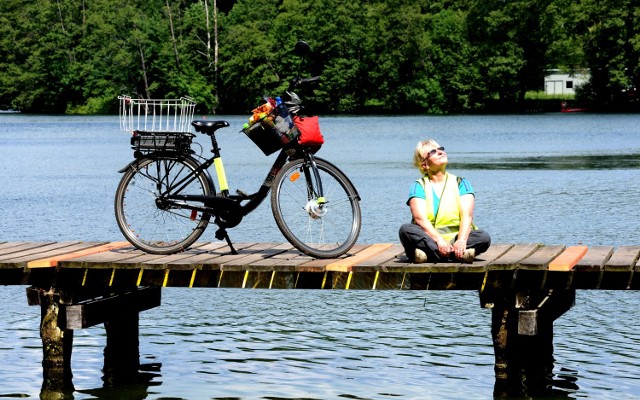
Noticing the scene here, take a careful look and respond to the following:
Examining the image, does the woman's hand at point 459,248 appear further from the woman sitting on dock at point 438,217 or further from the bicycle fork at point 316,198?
the bicycle fork at point 316,198

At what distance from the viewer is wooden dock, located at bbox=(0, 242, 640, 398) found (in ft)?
31.3

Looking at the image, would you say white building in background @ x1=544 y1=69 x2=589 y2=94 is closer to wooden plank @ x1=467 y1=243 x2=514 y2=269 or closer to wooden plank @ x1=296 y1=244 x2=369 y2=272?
wooden plank @ x1=467 y1=243 x2=514 y2=269

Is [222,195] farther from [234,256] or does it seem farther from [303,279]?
[303,279]

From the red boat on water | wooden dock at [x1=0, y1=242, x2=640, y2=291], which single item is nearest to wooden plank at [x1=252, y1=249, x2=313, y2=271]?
wooden dock at [x1=0, y1=242, x2=640, y2=291]

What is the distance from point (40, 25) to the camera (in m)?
124

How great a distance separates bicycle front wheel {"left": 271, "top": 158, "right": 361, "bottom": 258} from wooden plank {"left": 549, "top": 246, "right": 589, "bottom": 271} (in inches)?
61.1

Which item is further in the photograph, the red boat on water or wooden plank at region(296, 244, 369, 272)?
the red boat on water

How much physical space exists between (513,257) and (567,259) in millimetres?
428

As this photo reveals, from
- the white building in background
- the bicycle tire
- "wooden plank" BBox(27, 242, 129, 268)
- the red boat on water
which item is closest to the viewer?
"wooden plank" BBox(27, 242, 129, 268)

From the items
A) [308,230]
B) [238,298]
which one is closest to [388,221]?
[238,298]

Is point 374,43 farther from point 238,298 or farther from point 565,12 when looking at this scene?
point 238,298

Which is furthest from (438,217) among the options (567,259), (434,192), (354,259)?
(567,259)

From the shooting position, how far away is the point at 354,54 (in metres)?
117

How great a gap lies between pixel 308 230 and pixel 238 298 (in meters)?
4.83
